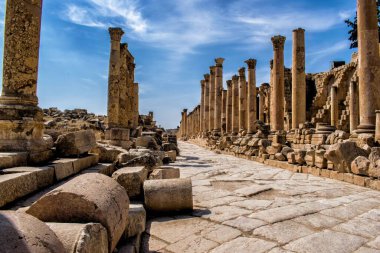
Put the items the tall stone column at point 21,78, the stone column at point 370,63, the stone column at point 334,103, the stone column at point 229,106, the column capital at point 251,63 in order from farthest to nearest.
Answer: the stone column at point 229,106
the column capital at point 251,63
the stone column at point 334,103
the stone column at point 370,63
the tall stone column at point 21,78

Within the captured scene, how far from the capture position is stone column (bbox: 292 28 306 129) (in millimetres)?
15523

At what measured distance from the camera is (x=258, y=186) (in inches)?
263

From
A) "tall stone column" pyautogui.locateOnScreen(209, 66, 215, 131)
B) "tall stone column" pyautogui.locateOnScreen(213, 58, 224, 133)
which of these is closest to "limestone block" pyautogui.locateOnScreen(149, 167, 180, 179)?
"tall stone column" pyautogui.locateOnScreen(213, 58, 224, 133)

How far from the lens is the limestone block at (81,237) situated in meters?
1.94

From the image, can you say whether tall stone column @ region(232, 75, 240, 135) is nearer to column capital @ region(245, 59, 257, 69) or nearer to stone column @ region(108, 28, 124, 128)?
column capital @ region(245, 59, 257, 69)

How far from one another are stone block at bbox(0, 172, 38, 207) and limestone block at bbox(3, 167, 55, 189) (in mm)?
96

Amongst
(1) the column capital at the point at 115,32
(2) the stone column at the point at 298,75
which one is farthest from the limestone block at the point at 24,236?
(1) the column capital at the point at 115,32

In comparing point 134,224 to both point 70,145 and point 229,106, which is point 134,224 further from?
point 229,106

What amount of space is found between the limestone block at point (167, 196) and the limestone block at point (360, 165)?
4.94 meters

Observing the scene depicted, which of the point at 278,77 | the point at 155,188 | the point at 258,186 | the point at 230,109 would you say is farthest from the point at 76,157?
the point at 230,109

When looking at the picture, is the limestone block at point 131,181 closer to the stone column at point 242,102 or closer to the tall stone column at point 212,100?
the stone column at point 242,102

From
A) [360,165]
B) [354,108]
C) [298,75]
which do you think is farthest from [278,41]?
[360,165]

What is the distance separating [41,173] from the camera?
171 inches

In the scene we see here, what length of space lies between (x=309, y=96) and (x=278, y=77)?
1538cm
